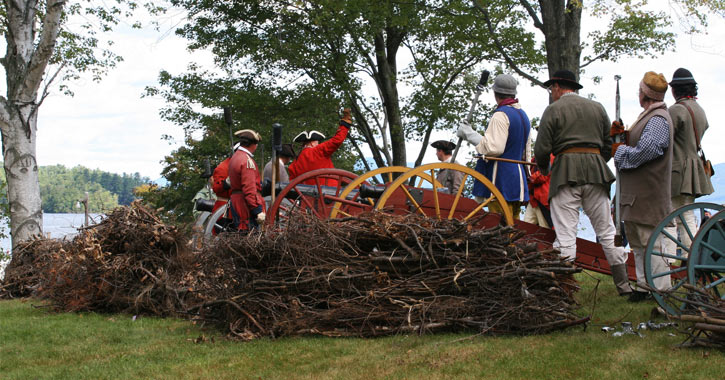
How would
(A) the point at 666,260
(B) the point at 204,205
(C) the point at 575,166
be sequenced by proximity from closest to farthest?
(A) the point at 666,260 < (C) the point at 575,166 < (B) the point at 204,205

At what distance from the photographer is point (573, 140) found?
235 inches

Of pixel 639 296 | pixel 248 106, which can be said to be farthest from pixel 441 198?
pixel 248 106

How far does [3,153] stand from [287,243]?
27.2ft

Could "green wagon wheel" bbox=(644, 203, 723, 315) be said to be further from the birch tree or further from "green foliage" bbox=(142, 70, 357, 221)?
"green foliage" bbox=(142, 70, 357, 221)

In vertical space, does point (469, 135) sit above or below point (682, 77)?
below

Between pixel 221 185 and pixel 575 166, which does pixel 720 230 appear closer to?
pixel 575 166

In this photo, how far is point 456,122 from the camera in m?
24.3

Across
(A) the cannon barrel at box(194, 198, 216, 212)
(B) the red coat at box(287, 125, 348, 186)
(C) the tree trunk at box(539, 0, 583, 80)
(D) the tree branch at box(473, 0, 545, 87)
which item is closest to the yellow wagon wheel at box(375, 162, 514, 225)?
(B) the red coat at box(287, 125, 348, 186)

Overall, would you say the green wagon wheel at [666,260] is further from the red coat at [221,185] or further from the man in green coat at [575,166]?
the red coat at [221,185]

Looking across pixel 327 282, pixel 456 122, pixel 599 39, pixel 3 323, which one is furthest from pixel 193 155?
pixel 327 282

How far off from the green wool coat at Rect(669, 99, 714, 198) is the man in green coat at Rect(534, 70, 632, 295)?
0.69 meters

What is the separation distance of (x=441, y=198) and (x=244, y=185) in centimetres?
251

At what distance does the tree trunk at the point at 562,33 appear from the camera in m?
12.4

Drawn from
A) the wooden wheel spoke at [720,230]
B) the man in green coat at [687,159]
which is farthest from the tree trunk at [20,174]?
the wooden wheel spoke at [720,230]
